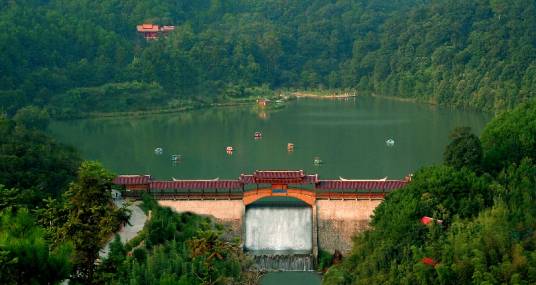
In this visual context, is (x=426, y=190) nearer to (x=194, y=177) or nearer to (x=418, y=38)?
(x=194, y=177)

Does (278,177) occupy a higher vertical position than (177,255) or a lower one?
higher

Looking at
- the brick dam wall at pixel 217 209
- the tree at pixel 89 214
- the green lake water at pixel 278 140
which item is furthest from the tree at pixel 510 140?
the tree at pixel 89 214

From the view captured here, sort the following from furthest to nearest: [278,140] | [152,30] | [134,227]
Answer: [152,30], [278,140], [134,227]

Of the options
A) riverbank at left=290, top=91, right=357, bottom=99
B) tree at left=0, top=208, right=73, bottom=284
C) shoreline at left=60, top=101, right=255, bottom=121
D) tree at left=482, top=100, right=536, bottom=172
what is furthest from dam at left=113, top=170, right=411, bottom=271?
riverbank at left=290, top=91, right=357, bottom=99

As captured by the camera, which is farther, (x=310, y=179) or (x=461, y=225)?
(x=310, y=179)

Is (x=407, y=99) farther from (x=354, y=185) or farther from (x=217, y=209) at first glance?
(x=217, y=209)

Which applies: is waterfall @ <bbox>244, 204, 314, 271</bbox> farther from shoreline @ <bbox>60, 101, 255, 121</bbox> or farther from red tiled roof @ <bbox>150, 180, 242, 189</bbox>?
shoreline @ <bbox>60, 101, 255, 121</bbox>

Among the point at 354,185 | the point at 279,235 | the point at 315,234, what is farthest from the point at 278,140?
the point at 315,234
